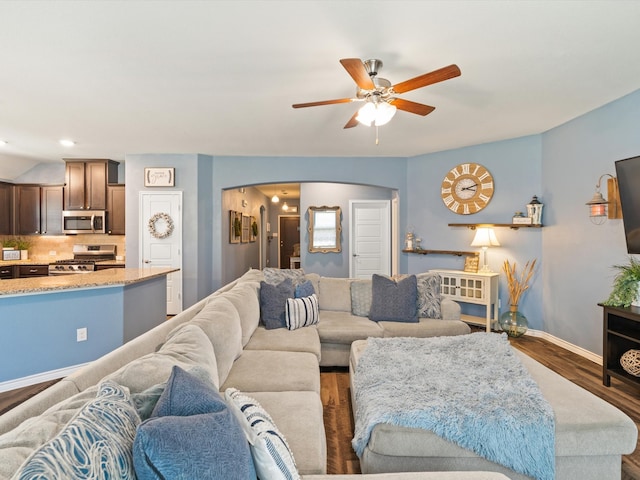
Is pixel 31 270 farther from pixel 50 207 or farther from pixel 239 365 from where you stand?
pixel 239 365

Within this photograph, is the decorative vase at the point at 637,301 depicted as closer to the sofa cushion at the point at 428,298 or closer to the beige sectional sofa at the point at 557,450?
the sofa cushion at the point at 428,298

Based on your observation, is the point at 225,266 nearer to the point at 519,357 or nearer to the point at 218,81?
the point at 218,81

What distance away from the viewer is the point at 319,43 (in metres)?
2.41

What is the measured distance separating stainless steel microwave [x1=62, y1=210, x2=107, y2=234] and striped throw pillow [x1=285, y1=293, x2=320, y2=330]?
14.7 feet

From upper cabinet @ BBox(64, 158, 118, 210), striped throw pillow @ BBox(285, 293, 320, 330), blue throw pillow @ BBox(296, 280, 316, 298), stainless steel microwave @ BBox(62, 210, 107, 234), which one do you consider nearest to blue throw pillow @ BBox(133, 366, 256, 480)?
striped throw pillow @ BBox(285, 293, 320, 330)


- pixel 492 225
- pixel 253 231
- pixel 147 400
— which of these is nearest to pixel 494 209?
pixel 492 225

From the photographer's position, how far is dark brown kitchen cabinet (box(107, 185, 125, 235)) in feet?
19.9

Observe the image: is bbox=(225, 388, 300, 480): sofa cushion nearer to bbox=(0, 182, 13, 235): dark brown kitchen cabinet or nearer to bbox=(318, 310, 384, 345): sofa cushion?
bbox=(318, 310, 384, 345): sofa cushion

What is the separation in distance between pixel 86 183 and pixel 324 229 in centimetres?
432

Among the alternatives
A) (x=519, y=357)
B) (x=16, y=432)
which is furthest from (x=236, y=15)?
(x=519, y=357)

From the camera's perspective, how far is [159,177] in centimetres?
561

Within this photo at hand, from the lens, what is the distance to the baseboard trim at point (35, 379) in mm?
3033

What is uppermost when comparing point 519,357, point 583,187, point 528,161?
point 528,161

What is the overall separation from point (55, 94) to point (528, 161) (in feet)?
17.9
